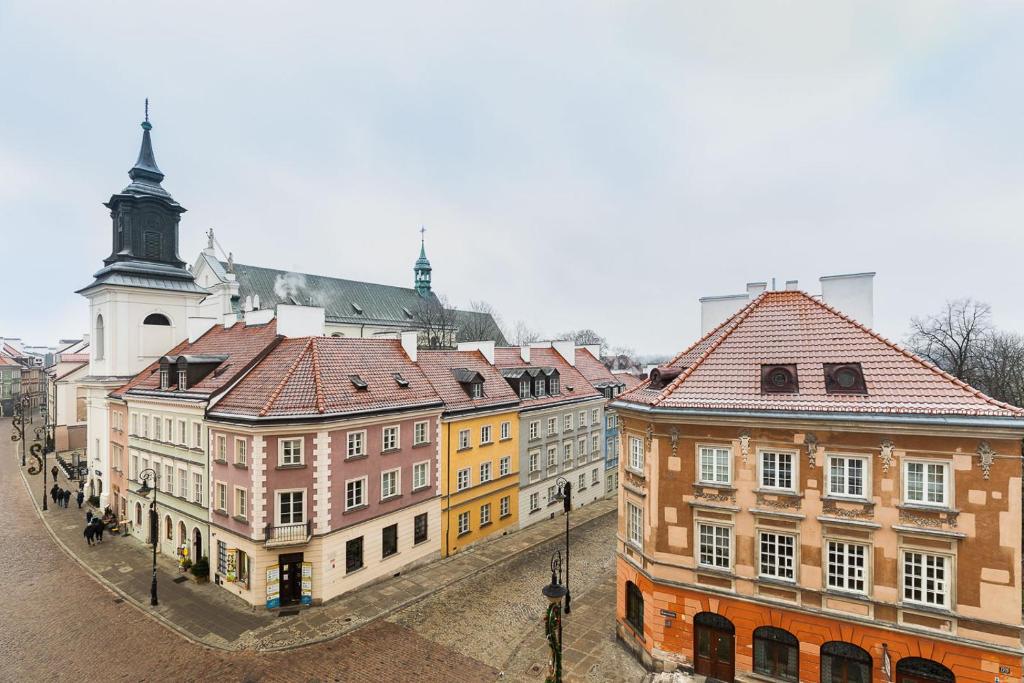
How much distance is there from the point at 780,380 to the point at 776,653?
8.88 meters

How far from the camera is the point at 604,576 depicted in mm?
25141

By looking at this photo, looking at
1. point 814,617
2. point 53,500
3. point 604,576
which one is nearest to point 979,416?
point 814,617

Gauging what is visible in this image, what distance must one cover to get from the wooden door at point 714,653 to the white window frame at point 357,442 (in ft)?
51.3

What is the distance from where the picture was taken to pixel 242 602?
21.6m

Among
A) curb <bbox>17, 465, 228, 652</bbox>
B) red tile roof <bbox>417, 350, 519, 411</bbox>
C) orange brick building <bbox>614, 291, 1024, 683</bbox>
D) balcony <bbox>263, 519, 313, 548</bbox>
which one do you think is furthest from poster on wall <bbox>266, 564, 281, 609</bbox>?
orange brick building <bbox>614, 291, 1024, 683</bbox>

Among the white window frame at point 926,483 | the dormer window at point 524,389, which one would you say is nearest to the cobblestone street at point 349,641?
the white window frame at point 926,483

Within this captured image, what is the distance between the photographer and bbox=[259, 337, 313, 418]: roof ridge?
68.1 ft

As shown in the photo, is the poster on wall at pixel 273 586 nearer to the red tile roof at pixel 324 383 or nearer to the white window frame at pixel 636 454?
the red tile roof at pixel 324 383

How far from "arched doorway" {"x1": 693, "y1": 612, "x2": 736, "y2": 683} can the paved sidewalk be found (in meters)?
12.2

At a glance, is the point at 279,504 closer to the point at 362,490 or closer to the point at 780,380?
the point at 362,490

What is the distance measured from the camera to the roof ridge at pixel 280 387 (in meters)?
20.8

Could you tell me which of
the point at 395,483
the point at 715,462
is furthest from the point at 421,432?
the point at 715,462

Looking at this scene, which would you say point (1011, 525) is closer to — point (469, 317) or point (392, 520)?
point (392, 520)

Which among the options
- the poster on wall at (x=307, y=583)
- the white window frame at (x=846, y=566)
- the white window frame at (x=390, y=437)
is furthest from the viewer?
the white window frame at (x=390, y=437)
